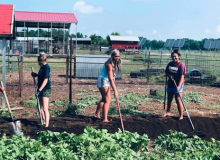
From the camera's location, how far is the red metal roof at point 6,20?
9.65m

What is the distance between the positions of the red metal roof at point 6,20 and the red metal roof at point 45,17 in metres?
22.4

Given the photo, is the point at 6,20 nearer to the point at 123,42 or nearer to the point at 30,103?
the point at 30,103

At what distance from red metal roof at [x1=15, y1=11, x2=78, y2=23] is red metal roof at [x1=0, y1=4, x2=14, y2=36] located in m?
22.4

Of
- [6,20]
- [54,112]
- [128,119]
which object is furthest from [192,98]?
[6,20]

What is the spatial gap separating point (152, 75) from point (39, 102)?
1166 cm

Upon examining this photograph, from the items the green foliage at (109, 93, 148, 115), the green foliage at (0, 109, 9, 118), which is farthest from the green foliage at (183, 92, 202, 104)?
the green foliage at (0, 109, 9, 118)

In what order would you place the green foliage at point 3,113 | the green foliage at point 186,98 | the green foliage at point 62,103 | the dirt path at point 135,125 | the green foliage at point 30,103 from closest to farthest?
1. the dirt path at point 135,125
2. the green foliage at point 3,113
3. the green foliage at point 30,103
4. the green foliage at point 62,103
5. the green foliage at point 186,98

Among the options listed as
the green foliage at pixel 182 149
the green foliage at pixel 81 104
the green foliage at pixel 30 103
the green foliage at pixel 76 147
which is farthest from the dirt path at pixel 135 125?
the green foliage at pixel 30 103

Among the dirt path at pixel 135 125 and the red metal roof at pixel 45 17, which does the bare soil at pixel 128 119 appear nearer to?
the dirt path at pixel 135 125

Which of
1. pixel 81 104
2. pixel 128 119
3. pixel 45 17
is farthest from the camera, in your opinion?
pixel 45 17

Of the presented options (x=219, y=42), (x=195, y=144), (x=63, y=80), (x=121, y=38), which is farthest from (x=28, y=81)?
(x=121, y=38)

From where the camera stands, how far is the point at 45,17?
34219mm

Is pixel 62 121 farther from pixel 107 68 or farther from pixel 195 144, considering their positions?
pixel 195 144

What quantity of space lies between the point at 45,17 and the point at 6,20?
24.8m
